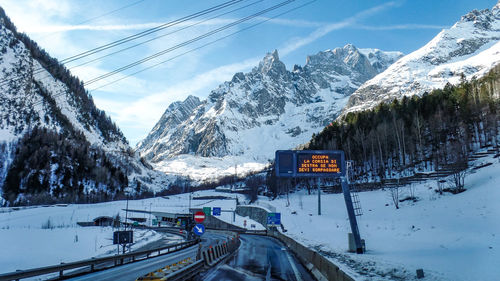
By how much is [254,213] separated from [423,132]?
50.1 m

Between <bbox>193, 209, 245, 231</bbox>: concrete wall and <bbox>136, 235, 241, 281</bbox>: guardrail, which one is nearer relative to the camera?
<bbox>136, 235, 241, 281</bbox>: guardrail

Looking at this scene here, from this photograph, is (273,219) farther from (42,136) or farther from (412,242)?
(42,136)

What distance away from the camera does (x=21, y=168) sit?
12369 centimetres

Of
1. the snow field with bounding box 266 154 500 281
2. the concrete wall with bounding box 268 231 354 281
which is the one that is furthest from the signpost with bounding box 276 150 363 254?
the concrete wall with bounding box 268 231 354 281

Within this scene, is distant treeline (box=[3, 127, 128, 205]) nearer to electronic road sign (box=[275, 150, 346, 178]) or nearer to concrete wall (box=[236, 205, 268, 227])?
concrete wall (box=[236, 205, 268, 227])

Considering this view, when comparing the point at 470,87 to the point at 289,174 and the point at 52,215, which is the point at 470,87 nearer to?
the point at 289,174

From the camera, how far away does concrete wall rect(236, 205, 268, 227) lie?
234ft

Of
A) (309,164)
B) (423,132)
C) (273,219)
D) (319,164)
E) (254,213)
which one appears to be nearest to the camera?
(309,164)

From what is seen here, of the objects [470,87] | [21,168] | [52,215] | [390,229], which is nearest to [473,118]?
[470,87]

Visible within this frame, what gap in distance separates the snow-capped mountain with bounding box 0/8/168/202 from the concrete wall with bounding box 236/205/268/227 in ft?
248

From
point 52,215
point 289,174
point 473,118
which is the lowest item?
point 52,215

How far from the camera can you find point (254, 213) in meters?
82.4

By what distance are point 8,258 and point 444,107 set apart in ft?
309

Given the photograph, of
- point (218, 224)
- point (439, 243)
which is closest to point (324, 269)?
point (439, 243)
